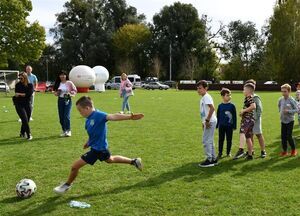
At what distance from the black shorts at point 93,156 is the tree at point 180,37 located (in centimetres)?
7366

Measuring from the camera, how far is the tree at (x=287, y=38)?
57.8 meters

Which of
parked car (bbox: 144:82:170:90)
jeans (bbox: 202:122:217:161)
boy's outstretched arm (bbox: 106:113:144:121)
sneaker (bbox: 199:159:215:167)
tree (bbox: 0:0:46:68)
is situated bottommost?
sneaker (bbox: 199:159:215:167)

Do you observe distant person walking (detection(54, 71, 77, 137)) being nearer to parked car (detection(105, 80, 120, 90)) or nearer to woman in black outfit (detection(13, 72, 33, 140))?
woman in black outfit (detection(13, 72, 33, 140))

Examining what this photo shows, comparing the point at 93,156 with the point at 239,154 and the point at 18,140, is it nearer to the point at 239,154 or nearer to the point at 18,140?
the point at 239,154

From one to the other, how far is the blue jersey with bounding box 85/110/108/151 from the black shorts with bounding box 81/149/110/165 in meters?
0.06

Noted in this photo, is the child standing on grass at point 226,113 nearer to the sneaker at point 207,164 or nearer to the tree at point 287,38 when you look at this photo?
the sneaker at point 207,164

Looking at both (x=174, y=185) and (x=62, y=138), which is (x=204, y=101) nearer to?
(x=174, y=185)

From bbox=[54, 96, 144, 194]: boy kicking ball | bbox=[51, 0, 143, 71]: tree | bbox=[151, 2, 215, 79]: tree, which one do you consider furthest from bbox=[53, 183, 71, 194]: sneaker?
bbox=[151, 2, 215, 79]: tree

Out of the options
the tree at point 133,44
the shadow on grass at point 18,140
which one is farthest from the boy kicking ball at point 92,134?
the tree at point 133,44

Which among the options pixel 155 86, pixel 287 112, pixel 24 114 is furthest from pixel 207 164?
pixel 155 86

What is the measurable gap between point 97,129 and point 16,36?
4706cm

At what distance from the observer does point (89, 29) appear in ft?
260

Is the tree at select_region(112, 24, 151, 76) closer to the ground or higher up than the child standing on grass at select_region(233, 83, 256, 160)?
higher up

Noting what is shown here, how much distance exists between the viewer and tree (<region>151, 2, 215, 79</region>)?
79.2 m
